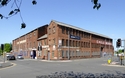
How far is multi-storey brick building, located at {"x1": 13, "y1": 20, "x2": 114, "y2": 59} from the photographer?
47.4 meters

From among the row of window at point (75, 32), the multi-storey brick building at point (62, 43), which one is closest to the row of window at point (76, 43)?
the multi-storey brick building at point (62, 43)

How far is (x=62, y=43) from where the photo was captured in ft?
156

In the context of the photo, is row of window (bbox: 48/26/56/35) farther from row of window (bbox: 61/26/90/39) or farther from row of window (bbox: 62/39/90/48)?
row of window (bbox: 62/39/90/48)

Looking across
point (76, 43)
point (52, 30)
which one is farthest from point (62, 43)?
point (76, 43)

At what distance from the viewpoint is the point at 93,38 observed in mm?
64125

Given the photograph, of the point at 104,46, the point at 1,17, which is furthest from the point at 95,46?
the point at 1,17

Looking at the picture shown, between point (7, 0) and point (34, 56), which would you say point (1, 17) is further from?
point (34, 56)

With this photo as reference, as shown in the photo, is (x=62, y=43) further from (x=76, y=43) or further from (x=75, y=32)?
(x=75, y=32)

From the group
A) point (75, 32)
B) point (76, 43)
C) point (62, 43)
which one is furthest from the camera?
point (75, 32)

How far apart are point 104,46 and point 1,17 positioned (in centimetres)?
7212

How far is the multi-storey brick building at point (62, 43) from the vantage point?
47406mm

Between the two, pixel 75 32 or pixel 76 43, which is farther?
pixel 75 32

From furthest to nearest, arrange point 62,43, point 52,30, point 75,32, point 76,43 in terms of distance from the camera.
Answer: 1. point 75,32
2. point 76,43
3. point 52,30
4. point 62,43

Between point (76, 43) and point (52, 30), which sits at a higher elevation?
point (52, 30)
